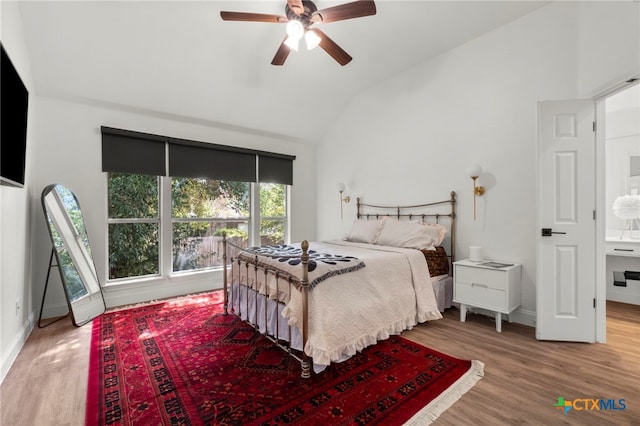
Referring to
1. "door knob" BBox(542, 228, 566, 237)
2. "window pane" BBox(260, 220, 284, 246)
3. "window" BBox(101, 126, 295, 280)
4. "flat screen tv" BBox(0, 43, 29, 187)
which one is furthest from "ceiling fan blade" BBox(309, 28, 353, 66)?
"window pane" BBox(260, 220, 284, 246)

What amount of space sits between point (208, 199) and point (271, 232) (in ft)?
4.08

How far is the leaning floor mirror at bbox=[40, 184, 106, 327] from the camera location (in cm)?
296

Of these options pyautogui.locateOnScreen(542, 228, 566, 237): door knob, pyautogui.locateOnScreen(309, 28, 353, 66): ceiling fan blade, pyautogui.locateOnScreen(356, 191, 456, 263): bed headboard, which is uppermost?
pyautogui.locateOnScreen(309, 28, 353, 66): ceiling fan blade

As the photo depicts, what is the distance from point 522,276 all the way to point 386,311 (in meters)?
1.57

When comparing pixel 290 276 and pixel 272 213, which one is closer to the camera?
pixel 290 276

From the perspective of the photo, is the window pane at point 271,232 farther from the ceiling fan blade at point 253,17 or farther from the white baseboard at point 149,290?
the ceiling fan blade at point 253,17

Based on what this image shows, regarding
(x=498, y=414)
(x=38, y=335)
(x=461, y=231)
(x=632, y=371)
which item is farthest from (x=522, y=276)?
(x=38, y=335)

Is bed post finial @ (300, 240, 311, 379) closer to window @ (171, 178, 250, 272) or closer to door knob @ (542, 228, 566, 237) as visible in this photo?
door knob @ (542, 228, 566, 237)

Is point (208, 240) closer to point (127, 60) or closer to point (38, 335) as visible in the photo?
point (38, 335)

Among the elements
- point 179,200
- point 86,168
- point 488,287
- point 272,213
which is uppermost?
point 86,168

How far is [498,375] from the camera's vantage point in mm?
2041

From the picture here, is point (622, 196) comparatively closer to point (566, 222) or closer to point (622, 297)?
point (622, 297)

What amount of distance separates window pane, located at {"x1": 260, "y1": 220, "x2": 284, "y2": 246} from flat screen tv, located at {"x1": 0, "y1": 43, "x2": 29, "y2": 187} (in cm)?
319

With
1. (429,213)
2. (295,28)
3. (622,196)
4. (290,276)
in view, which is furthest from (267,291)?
(622,196)
